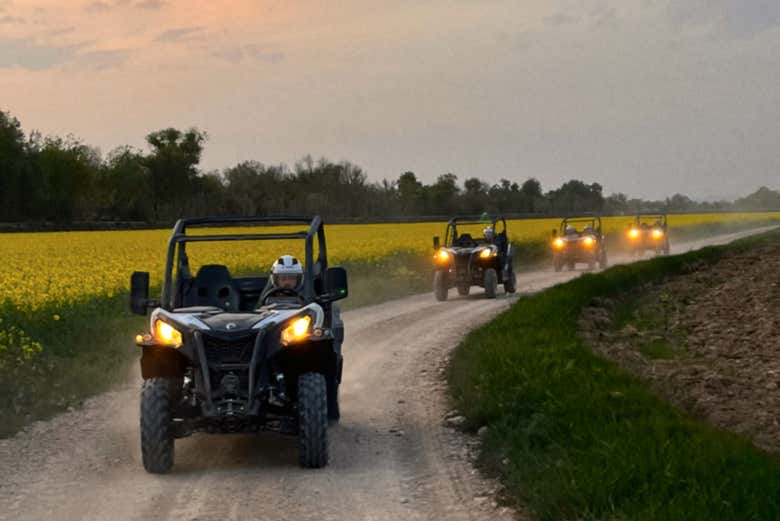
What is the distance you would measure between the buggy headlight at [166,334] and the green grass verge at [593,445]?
105 inches

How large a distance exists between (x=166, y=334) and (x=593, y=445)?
135 inches

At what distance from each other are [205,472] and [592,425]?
3093 millimetres

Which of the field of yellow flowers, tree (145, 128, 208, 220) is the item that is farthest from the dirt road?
tree (145, 128, 208, 220)

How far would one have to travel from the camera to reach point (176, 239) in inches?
366

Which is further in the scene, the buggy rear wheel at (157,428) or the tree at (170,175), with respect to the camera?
Result: the tree at (170,175)

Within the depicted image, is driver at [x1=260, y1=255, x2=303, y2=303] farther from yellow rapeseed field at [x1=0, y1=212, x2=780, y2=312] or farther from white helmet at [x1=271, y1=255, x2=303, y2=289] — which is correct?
yellow rapeseed field at [x1=0, y1=212, x2=780, y2=312]

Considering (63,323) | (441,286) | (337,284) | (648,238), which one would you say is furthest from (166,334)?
(648,238)

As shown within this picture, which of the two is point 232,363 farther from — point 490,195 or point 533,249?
point 490,195

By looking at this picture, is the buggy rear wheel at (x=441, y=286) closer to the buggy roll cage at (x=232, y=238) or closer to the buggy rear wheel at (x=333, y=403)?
the buggy rear wheel at (x=333, y=403)

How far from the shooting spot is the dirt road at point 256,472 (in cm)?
733

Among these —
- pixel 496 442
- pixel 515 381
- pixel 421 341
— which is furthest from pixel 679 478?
pixel 421 341

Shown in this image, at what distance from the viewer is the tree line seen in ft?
306

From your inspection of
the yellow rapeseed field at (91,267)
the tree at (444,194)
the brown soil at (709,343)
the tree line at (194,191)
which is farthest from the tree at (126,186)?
the brown soil at (709,343)

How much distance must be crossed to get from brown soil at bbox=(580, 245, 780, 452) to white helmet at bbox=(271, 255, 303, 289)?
3.96 meters
